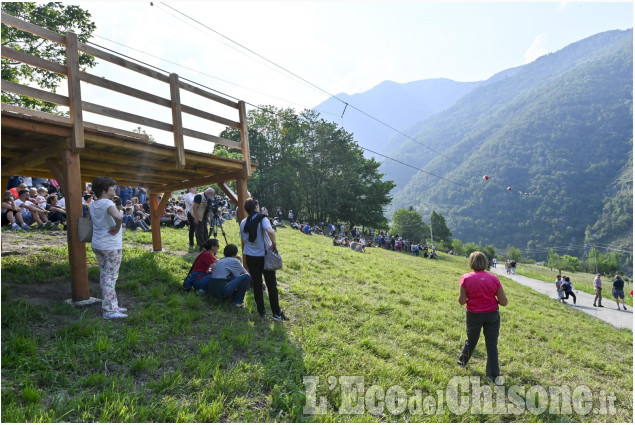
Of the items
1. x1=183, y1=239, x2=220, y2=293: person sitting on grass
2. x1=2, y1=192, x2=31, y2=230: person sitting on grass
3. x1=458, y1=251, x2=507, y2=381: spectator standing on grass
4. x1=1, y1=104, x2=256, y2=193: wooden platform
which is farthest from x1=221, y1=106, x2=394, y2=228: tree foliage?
x1=458, y1=251, x2=507, y2=381: spectator standing on grass

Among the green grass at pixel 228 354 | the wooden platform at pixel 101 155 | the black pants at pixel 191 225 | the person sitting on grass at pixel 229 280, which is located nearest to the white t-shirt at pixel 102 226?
the green grass at pixel 228 354

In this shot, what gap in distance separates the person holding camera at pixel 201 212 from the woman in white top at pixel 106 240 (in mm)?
4308

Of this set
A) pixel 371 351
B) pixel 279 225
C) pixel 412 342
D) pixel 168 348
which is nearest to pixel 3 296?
pixel 168 348

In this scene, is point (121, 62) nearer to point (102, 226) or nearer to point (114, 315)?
point (102, 226)

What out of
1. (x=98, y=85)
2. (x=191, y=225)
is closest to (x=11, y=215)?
(x=191, y=225)

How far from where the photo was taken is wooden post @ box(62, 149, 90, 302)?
18.5 feet

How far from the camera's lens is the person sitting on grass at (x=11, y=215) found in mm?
10409

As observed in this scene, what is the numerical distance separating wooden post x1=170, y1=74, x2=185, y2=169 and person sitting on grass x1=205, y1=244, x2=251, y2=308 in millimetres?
2227

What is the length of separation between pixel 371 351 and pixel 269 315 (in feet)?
6.61

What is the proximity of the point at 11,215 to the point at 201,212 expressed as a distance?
581cm

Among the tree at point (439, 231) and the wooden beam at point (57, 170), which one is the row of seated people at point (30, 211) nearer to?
the wooden beam at point (57, 170)

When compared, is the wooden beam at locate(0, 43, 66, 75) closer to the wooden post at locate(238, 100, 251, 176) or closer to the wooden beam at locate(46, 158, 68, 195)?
the wooden beam at locate(46, 158, 68, 195)

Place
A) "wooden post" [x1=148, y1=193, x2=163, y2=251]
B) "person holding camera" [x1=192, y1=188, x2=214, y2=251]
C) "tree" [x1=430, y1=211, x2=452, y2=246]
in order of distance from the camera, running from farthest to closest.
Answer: "tree" [x1=430, y1=211, x2=452, y2=246], "wooden post" [x1=148, y1=193, x2=163, y2=251], "person holding camera" [x1=192, y1=188, x2=214, y2=251]

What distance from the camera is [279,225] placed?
104ft
